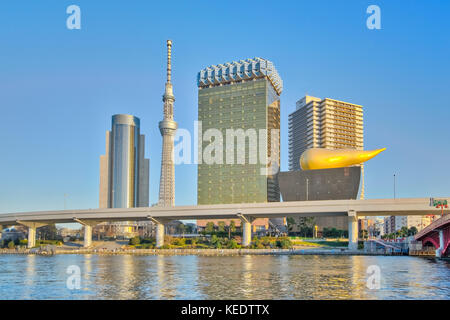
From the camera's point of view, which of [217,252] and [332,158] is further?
[332,158]

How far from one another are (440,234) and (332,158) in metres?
62.9

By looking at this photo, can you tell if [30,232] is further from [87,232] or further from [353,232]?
[353,232]

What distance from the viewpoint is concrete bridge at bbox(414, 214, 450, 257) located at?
74231mm

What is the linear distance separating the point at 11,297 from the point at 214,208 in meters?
79.2

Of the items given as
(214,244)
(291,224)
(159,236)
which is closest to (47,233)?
(159,236)

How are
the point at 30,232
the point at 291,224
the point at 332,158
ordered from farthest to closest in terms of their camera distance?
1. the point at 291,224
2. the point at 30,232
3. the point at 332,158

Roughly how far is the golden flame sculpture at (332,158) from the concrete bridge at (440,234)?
4869 cm

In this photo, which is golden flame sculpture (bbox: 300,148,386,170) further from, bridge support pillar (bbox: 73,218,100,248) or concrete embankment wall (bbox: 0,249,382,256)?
bridge support pillar (bbox: 73,218,100,248)

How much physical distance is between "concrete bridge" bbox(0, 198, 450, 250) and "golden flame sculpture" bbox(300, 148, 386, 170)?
3274 centimetres

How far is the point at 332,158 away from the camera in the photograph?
142875mm

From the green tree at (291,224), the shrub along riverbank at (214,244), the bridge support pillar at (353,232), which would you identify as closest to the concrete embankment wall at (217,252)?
the bridge support pillar at (353,232)
